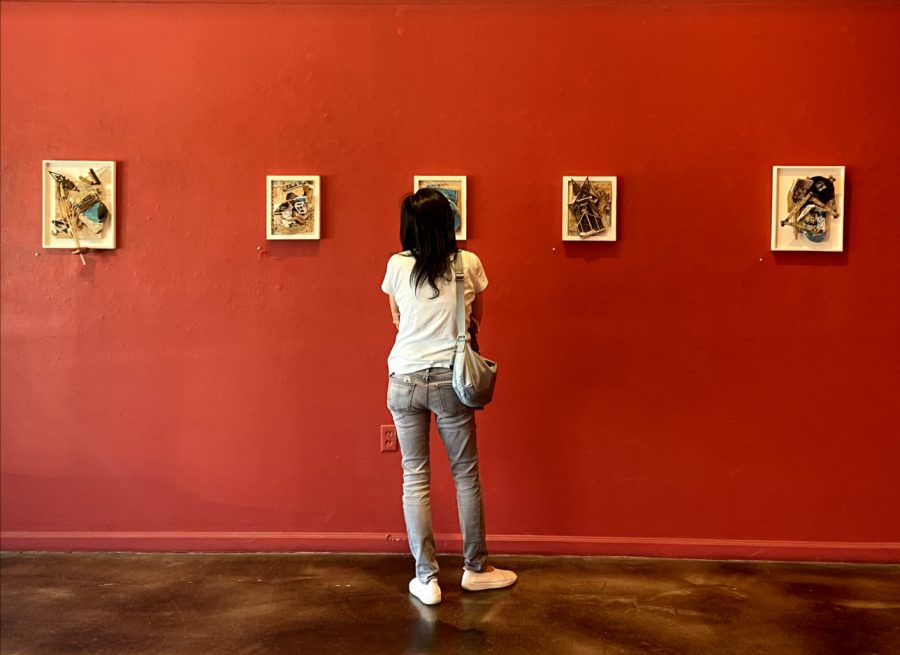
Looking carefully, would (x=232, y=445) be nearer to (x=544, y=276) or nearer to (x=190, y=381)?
(x=190, y=381)

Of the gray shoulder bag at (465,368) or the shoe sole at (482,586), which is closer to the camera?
the gray shoulder bag at (465,368)

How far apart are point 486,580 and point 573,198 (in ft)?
4.81

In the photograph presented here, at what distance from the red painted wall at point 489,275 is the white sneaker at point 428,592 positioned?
0.43 metres

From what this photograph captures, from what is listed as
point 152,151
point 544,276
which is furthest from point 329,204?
point 544,276

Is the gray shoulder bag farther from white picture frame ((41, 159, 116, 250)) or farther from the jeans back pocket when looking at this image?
white picture frame ((41, 159, 116, 250))

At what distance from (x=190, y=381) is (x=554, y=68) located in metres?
1.92

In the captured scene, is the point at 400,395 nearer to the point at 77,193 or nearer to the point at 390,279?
the point at 390,279

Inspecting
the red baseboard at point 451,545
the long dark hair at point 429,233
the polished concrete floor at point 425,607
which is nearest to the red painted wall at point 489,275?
the red baseboard at point 451,545

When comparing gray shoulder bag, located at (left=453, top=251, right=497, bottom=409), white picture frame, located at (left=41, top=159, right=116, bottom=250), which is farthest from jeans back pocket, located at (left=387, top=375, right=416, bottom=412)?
white picture frame, located at (left=41, top=159, right=116, bottom=250)

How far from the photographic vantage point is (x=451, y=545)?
2715 millimetres

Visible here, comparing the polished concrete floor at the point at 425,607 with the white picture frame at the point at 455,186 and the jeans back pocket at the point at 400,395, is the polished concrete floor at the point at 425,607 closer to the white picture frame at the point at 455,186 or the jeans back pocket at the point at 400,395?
the jeans back pocket at the point at 400,395

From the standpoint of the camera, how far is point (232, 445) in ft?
8.98

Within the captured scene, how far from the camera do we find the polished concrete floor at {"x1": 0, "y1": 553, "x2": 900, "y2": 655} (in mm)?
2035

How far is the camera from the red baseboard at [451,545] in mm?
2648
